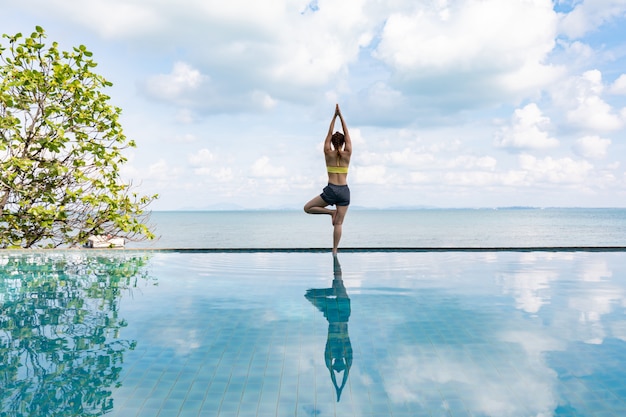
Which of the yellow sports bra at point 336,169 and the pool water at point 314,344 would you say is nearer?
the pool water at point 314,344

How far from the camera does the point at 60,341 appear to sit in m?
3.70

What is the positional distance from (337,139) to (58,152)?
546 cm

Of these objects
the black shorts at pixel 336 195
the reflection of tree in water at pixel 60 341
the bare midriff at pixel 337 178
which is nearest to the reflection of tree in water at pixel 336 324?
the reflection of tree in water at pixel 60 341

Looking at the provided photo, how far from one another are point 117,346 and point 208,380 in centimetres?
101

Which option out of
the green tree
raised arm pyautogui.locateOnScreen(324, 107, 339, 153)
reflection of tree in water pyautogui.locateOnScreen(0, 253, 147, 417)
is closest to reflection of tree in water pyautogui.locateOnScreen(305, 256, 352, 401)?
reflection of tree in water pyautogui.locateOnScreen(0, 253, 147, 417)

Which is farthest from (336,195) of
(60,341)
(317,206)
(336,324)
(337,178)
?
(60,341)

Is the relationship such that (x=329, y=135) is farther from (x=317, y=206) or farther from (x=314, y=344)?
(x=314, y=344)

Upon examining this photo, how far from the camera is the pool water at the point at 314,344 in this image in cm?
264

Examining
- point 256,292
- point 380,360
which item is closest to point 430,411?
point 380,360

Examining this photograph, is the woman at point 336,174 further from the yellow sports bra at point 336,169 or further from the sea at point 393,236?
the sea at point 393,236

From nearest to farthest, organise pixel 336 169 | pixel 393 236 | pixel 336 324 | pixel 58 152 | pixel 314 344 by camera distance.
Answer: pixel 314 344 < pixel 336 324 < pixel 336 169 < pixel 58 152 < pixel 393 236

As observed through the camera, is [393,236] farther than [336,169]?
Yes

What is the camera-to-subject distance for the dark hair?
753cm

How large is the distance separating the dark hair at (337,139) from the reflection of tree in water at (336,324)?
201 centimetres
